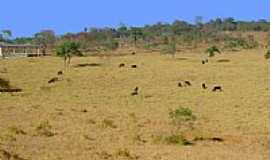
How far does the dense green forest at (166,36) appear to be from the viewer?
416 ft

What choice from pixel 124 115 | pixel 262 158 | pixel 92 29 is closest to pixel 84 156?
pixel 262 158

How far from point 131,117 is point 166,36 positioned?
120m

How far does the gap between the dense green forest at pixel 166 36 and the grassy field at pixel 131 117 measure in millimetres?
64566

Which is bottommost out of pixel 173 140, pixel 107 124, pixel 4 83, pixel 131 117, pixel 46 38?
pixel 4 83

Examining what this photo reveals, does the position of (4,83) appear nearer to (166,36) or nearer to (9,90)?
(9,90)

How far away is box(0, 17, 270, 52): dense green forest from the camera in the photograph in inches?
4988

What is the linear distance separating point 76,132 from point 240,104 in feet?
42.4

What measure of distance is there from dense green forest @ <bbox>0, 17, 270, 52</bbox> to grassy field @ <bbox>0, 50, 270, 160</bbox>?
64.6 meters

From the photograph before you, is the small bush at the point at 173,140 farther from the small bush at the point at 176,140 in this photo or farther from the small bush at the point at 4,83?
the small bush at the point at 4,83

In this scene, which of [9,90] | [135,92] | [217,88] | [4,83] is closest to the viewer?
[135,92]

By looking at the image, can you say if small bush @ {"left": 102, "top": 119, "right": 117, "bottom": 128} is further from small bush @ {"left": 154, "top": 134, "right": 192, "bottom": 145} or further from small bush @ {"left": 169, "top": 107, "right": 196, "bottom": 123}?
small bush @ {"left": 154, "top": 134, "right": 192, "bottom": 145}

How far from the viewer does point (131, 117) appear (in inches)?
1105

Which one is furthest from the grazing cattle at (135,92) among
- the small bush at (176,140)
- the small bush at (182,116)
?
the small bush at (176,140)

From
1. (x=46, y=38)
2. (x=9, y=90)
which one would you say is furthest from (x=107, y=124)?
(x=46, y=38)
